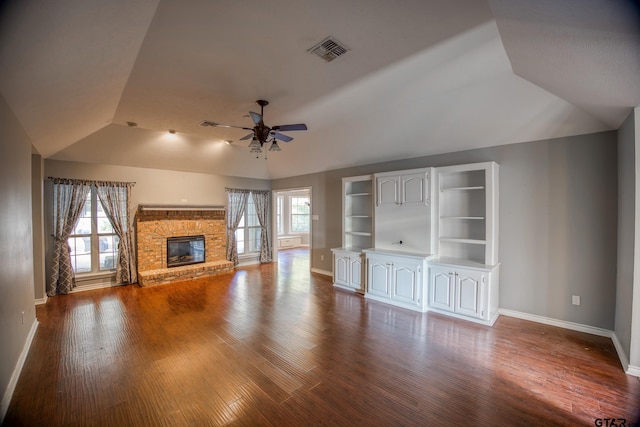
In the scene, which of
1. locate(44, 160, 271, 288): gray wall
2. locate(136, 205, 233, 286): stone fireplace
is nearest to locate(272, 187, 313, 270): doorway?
locate(44, 160, 271, 288): gray wall

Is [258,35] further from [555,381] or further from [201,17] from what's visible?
[555,381]

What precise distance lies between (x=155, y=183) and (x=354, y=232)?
472 centimetres

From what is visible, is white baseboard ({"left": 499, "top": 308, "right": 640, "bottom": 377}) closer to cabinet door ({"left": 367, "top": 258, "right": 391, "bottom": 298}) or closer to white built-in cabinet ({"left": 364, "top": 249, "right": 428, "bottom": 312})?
white built-in cabinet ({"left": 364, "top": 249, "right": 428, "bottom": 312})

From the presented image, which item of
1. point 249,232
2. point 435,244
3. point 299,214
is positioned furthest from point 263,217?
point 435,244

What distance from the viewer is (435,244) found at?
178 inches

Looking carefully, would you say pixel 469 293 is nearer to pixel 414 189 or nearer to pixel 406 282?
pixel 406 282

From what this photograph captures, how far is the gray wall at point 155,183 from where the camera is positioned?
5031 mm

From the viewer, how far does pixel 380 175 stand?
4988mm

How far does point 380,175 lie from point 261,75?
2918 millimetres

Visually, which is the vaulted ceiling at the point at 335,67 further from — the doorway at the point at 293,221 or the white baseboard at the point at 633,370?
the doorway at the point at 293,221

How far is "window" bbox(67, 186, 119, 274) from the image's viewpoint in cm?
538

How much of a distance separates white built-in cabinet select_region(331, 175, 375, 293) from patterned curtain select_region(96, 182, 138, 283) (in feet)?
14.6

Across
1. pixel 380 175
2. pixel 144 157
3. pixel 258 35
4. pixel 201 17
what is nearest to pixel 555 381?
pixel 380 175

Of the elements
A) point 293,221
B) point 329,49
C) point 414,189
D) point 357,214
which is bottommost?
point 293,221
